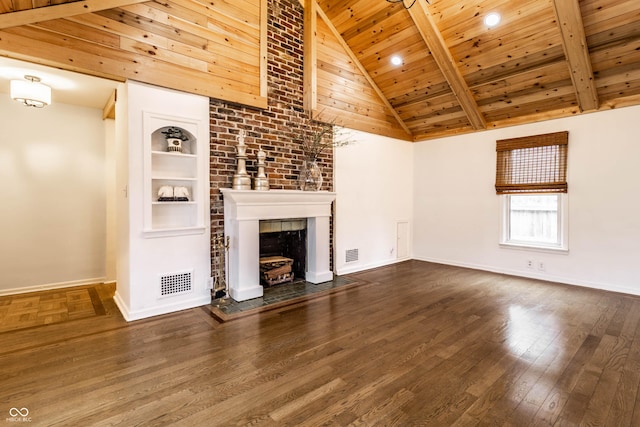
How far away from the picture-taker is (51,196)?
4180 mm

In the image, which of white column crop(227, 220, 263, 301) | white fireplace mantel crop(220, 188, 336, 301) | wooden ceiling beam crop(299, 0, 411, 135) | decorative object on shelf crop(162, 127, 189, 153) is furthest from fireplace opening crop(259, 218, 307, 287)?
wooden ceiling beam crop(299, 0, 411, 135)

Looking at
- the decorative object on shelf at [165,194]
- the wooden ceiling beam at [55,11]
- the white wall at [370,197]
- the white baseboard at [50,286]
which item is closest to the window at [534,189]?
the white wall at [370,197]

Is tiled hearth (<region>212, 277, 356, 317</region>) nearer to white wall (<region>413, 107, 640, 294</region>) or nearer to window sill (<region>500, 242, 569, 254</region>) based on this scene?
white wall (<region>413, 107, 640, 294</region>)

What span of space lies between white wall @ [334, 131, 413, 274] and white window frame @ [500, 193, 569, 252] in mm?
1681

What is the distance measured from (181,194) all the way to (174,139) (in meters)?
0.61

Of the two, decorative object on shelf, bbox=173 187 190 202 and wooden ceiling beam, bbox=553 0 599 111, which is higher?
wooden ceiling beam, bbox=553 0 599 111

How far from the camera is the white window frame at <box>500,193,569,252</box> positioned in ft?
14.7

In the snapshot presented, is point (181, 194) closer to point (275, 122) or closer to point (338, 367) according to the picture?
point (275, 122)

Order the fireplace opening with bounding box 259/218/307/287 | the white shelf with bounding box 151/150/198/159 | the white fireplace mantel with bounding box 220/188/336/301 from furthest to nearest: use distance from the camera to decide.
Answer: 1. the fireplace opening with bounding box 259/218/307/287
2. the white fireplace mantel with bounding box 220/188/336/301
3. the white shelf with bounding box 151/150/198/159

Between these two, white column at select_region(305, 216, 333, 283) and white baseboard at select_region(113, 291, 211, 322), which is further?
white column at select_region(305, 216, 333, 283)

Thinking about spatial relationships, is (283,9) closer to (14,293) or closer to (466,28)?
(466,28)

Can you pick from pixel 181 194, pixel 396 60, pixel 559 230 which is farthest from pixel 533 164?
pixel 181 194

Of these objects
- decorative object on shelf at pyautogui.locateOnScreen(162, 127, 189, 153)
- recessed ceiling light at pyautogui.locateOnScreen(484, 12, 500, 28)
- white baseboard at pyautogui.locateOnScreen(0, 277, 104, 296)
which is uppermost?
recessed ceiling light at pyautogui.locateOnScreen(484, 12, 500, 28)

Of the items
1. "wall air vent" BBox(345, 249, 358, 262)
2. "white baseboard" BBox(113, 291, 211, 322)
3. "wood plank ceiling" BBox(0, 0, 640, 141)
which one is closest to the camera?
"white baseboard" BBox(113, 291, 211, 322)
